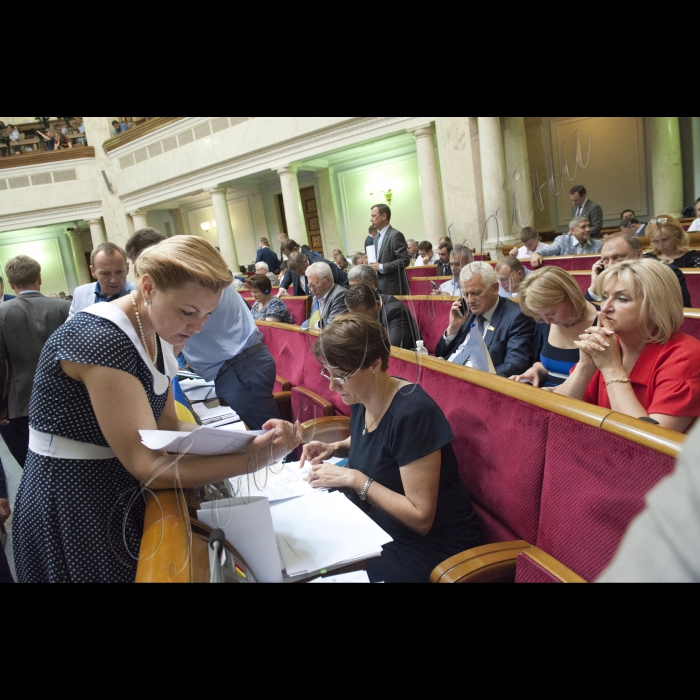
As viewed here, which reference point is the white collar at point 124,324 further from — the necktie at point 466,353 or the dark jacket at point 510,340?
the dark jacket at point 510,340

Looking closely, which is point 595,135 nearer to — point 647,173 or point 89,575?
point 647,173

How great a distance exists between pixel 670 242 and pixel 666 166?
5736 millimetres

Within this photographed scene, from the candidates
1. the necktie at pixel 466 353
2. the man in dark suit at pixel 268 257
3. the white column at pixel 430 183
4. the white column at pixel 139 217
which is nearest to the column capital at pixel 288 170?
the man in dark suit at pixel 268 257

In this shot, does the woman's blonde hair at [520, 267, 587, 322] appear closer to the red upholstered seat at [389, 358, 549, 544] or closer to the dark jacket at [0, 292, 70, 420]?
the red upholstered seat at [389, 358, 549, 544]

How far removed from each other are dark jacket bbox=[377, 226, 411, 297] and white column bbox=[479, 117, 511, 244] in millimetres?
4005

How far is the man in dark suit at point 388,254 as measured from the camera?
4.14 meters

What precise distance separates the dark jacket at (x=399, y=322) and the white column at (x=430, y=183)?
6.17 metres

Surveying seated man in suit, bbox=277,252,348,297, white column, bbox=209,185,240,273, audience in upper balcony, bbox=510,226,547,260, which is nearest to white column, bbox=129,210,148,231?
white column, bbox=209,185,240,273

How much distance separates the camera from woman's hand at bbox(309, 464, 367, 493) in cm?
138

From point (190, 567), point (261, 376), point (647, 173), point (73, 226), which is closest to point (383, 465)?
point (190, 567)

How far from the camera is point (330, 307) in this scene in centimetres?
206

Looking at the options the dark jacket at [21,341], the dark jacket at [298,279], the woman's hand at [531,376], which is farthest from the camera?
the dark jacket at [298,279]

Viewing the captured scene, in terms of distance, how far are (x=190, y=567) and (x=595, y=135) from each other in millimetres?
10482

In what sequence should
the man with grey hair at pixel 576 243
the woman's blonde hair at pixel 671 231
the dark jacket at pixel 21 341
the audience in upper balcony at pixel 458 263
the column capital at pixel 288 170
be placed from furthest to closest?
the column capital at pixel 288 170 < the man with grey hair at pixel 576 243 < the audience in upper balcony at pixel 458 263 < the woman's blonde hair at pixel 671 231 < the dark jacket at pixel 21 341
